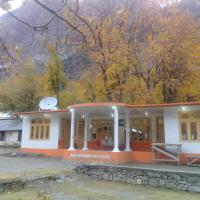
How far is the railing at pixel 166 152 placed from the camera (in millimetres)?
15117

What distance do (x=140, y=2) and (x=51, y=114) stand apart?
11.8 meters

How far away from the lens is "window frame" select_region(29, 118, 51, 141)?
21.1 metres

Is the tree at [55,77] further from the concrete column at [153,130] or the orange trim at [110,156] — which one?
Result: the concrete column at [153,130]

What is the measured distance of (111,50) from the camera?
23.5 metres

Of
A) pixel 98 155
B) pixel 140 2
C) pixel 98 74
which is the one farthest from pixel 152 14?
pixel 98 155

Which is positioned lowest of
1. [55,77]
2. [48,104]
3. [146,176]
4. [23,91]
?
[146,176]

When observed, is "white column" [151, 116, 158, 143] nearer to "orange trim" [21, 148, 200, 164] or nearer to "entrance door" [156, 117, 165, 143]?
"entrance door" [156, 117, 165, 143]

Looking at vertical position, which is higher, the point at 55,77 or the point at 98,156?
the point at 55,77

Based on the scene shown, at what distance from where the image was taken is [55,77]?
28.7m

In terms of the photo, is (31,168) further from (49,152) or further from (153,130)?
(153,130)

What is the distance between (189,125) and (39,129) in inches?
439

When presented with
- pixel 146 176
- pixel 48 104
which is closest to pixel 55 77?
pixel 48 104

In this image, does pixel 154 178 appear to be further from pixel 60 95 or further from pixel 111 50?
pixel 60 95

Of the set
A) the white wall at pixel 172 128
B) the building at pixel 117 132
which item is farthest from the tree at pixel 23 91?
the white wall at pixel 172 128
